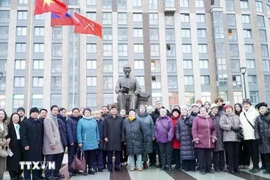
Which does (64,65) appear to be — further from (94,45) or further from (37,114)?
(37,114)

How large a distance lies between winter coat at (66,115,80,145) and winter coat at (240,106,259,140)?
514cm

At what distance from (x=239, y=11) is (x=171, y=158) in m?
46.9

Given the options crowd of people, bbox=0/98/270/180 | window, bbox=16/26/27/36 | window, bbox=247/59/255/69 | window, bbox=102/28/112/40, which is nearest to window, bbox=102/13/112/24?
window, bbox=102/28/112/40

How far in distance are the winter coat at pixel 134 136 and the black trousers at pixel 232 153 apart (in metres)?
2.54

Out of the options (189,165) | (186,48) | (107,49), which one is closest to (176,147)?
(189,165)

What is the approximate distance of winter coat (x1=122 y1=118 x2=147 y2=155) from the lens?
8383mm

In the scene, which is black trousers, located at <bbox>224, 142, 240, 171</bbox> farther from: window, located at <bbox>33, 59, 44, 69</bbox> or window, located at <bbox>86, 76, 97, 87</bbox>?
window, located at <bbox>33, 59, 44, 69</bbox>

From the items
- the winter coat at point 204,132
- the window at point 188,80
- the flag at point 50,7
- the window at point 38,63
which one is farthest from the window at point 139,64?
the winter coat at point 204,132

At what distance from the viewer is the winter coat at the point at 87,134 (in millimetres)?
8102

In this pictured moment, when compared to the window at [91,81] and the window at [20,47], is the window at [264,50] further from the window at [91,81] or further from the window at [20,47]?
the window at [20,47]

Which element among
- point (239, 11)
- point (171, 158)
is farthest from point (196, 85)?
point (171, 158)

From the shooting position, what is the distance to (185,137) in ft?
26.6

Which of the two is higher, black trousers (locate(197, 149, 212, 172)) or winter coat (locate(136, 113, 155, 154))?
winter coat (locate(136, 113, 155, 154))

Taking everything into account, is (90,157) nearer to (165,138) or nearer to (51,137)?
(51,137)
